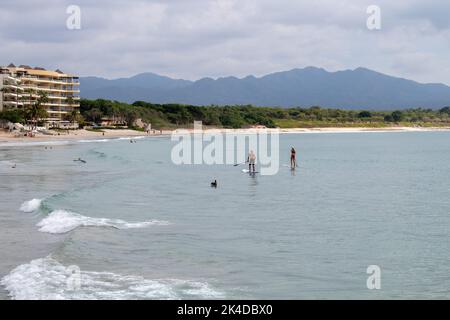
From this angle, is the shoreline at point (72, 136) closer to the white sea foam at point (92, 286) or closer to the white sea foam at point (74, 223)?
the white sea foam at point (74, 223)

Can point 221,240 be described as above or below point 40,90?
below

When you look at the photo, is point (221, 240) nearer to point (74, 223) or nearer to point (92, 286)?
point (74, 223)

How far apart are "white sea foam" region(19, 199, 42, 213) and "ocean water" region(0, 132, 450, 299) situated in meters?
0.19

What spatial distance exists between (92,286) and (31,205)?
1485 centimetres

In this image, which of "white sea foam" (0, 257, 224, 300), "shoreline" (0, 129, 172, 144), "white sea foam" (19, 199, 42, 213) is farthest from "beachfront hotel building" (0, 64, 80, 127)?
"white sea foam" (0, 257, 224, 300)

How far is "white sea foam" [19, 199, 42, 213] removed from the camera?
2864cm

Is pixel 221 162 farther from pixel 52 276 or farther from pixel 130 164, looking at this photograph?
pixel 52 276

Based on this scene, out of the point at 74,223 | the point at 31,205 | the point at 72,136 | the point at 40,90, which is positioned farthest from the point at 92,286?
the point at 40,90

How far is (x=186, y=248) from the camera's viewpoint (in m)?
20.5

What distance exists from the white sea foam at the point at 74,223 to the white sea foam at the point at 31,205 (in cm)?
208

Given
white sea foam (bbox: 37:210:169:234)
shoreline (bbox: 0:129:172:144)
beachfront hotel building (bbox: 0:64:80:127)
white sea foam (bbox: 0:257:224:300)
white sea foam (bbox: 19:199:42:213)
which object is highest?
beachfront hotel building (bbox: 0:64:80:127)

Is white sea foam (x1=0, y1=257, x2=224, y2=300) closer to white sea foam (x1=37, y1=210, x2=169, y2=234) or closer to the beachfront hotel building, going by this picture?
white sea foam (x1=37, y1=210, x2=169, y2=234)

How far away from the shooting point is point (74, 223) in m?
25.0
